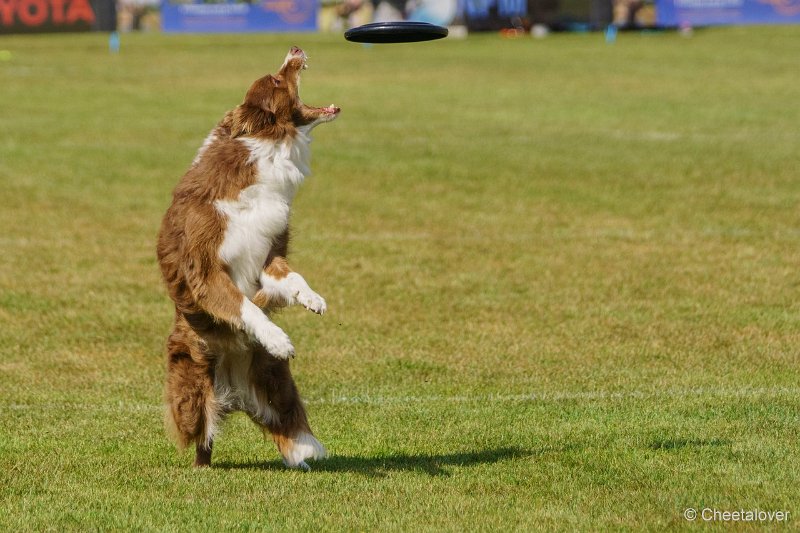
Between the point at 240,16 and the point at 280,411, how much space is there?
A: 41867mm

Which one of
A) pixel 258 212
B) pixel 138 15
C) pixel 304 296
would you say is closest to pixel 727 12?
pixel 138 15

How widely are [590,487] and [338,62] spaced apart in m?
28.6

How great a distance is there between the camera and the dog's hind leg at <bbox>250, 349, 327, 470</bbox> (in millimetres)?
7066

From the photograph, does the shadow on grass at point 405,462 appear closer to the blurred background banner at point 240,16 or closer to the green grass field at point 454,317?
the green grass field at point 454,317

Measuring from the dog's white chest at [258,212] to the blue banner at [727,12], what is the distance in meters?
38.8

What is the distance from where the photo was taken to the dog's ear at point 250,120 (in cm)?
684

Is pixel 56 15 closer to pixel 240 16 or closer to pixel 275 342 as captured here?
pixel 240 16

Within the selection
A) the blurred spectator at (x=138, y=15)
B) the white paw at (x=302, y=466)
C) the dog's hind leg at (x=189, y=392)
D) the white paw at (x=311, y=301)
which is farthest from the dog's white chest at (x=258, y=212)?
the blurred spectator at (x=138, y=15)

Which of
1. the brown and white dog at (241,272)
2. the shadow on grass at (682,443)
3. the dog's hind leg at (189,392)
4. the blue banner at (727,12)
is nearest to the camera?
the brown and white dog at (241,272)

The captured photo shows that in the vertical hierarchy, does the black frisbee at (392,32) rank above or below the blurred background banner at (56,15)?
above

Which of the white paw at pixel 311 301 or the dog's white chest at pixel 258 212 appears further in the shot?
the dog's white chest at pixel 258 212

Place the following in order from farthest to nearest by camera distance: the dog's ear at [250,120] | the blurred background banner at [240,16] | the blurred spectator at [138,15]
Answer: the blurred spectator at [138,15] → the blurred background banner at [240,16] → the dog's ear at [250,120]

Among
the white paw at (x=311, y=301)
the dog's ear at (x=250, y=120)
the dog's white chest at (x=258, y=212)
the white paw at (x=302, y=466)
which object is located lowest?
the white paw at (x=302, y=466)

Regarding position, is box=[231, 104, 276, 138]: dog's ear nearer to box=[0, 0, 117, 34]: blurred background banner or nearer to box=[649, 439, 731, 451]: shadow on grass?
box=[649, 439, 731, 451]: shadow on grass
